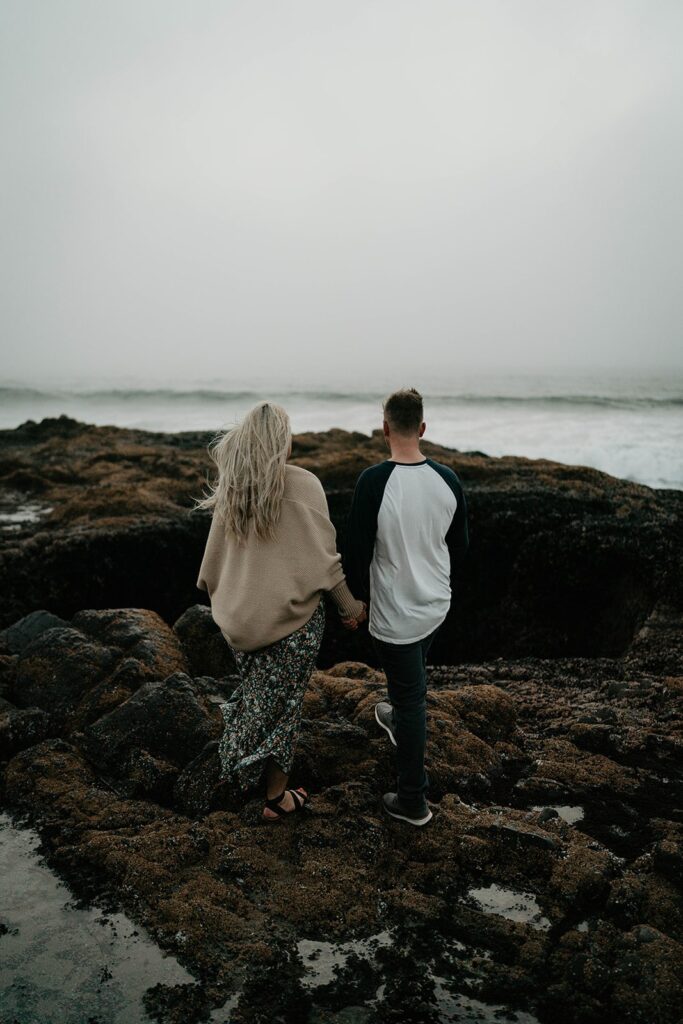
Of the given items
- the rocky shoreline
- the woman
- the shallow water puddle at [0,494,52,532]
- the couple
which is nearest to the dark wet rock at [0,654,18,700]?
the rocky shoreline

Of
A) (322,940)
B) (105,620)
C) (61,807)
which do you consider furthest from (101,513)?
(322,940)

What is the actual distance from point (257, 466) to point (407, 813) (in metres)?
2.13

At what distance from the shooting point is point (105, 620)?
19.1 ft

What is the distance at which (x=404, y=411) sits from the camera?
3.42 meters

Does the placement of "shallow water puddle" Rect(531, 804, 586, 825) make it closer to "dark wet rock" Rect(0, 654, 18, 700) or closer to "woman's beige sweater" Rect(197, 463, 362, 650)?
"woman's beige sweater" Rect(197, 463, 362, 650)

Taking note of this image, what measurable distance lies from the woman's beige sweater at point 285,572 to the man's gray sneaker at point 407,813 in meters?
1.21

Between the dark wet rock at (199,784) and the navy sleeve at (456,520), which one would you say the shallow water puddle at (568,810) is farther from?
the dark wet rock at (199,784)

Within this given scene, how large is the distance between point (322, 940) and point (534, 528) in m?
8.30

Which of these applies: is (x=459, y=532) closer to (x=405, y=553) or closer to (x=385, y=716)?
(x=405, y=553)

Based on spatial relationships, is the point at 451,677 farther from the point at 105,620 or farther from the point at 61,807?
the point at 61,807

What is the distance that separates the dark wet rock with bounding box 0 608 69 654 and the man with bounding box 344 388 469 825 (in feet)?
12.5

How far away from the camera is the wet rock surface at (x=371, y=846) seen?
2.70 m

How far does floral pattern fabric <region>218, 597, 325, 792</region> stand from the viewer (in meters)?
3.65

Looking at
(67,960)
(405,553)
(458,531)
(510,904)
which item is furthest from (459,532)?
(67,960)
